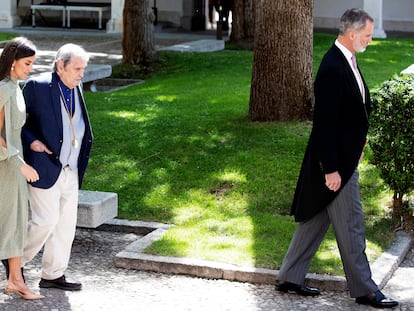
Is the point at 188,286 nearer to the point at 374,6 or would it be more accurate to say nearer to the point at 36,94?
the point at 36,94

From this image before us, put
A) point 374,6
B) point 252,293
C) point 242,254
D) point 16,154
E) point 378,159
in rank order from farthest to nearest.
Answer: point 374,6 → point 378,159 → point 242,254 → point 252,293 → point 16,154

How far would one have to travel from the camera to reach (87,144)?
6805 millimetres

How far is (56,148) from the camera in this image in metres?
6.63

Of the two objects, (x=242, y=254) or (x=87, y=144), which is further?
(x=242, y=254)

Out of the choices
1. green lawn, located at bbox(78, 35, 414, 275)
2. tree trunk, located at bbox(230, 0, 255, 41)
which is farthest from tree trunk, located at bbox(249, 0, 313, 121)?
tree trunk, located at bbox(230, 0, 255, 41)

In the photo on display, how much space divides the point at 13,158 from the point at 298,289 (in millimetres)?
2184

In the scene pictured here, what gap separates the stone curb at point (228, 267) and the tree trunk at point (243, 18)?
15.7m

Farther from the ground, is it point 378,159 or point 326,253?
point 378,159

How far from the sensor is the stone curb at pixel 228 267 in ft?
23.5

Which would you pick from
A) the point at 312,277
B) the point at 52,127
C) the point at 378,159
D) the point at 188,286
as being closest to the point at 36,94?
the point at 52,127

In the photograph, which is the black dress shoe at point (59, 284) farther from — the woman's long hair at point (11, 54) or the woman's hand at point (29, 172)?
the woman's long hair at point (11, 54)

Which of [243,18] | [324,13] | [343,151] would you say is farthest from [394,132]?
[324,13]

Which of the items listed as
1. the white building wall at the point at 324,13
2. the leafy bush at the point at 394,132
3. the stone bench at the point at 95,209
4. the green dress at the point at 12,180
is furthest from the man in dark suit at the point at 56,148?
the white building wall at the point at 324,13

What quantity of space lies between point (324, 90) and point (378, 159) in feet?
6.90
